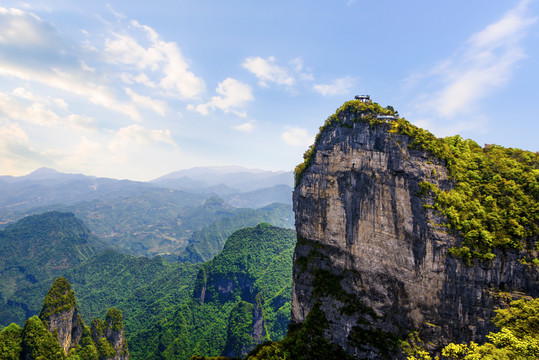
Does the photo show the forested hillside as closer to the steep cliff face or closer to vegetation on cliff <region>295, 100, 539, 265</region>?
the steep cliff face

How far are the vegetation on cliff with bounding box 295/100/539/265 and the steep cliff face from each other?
2.41 feet

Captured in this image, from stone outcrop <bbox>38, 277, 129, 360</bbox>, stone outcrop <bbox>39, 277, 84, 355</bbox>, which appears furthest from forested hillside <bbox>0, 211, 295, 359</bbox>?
stone outcrop <bbox>39, 277, 84, 355</bbox>

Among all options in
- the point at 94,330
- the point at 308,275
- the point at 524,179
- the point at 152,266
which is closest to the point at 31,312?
the point at 152,266

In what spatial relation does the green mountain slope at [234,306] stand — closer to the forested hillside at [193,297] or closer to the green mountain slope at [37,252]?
the forested hillside at [193,297]

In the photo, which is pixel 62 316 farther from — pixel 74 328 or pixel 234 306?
pixel 234 306

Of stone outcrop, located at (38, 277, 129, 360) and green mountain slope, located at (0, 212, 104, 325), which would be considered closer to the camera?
stone outcrop, located at (38, 277, 129, 360)

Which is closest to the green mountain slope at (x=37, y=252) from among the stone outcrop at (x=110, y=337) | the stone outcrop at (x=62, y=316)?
the stone outcrop at (x=110, y=337)

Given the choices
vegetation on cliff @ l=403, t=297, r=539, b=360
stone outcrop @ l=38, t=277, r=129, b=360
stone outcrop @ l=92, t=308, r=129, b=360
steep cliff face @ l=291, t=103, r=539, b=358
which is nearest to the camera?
vegetation on cliff @ l=403, t=297, r=539, b=360

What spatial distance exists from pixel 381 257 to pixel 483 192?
11.7m

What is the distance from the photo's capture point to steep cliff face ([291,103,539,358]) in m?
21.8

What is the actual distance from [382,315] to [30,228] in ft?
630

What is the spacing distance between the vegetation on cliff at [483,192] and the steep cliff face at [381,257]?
735 millimetres

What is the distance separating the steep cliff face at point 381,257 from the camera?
21844mm

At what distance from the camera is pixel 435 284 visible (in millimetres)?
23266
